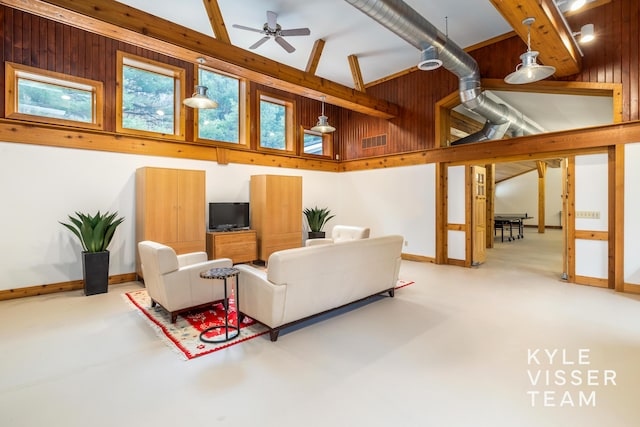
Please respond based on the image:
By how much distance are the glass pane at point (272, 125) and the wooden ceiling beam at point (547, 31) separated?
4821 millimetres

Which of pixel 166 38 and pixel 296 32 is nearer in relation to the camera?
pixel 166 38

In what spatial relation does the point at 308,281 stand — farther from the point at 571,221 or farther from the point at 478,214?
the point at 478,214

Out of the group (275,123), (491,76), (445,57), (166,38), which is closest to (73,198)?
(166,38)

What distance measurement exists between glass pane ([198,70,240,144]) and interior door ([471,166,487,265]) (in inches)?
192

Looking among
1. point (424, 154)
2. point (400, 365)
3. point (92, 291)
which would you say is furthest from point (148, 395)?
point (424, 154)

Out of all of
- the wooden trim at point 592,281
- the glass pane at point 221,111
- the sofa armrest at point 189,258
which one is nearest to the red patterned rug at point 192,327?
the sofa armrest at point 189,258

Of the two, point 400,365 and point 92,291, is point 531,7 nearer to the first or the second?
point 400,365

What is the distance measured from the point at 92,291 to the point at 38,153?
203cm

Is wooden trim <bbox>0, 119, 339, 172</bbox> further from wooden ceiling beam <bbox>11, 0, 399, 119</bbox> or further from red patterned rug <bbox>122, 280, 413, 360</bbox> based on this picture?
red patterned rug <bbox>122, 280, 413, 360</bbox>

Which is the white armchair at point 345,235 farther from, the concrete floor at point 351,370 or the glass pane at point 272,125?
the glass pane at point 272,125

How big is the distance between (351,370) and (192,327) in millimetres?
1718

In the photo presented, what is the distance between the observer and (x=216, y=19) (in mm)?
3674

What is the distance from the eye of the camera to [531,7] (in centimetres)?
288

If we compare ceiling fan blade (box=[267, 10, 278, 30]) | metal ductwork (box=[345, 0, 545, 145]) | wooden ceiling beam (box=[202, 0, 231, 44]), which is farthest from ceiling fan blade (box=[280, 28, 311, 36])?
metal ductwork (box=[345, 0, 545, 145])
